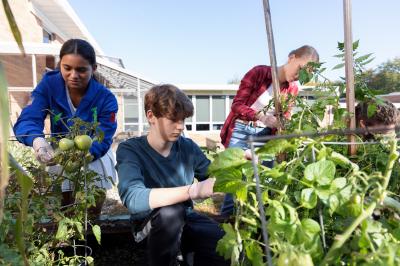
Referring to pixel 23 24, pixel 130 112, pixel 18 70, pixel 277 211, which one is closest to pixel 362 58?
pixel 277 211

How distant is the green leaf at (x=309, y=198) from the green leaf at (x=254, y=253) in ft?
0.40

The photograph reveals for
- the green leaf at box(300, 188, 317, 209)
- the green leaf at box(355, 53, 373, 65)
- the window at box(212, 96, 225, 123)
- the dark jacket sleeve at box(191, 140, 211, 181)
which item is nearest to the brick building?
the window at box(212, 96, 225, 123)

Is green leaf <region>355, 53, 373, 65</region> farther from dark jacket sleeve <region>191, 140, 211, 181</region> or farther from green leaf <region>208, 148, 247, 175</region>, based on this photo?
dark jacket sleeve <region>191, 140, 211, 181</region>

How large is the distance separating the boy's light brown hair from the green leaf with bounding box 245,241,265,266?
0.92 meters

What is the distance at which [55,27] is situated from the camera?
383 inches

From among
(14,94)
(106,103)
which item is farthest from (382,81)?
(106,103)

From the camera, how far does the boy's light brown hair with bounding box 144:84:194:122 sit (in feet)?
4.80

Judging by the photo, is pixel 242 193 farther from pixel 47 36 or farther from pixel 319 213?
pixel 47 36

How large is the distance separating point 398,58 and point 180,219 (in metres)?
36.3

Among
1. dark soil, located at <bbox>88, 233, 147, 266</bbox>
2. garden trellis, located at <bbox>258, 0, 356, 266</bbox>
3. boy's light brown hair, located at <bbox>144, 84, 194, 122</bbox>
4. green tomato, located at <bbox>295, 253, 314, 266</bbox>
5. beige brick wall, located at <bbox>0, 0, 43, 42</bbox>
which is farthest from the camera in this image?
beige brick wall, located at <bbox>0, 0, 43, 42</bbox>

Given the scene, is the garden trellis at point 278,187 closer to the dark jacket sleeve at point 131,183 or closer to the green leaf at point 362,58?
the green leaf at point 362,58

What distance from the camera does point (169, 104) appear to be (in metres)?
1.47

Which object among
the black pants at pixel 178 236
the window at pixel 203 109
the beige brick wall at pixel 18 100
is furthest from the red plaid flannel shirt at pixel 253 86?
the window at pixel 203 109

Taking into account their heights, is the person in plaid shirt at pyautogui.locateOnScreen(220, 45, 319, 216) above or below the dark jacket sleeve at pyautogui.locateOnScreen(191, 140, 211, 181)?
above
